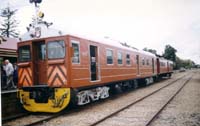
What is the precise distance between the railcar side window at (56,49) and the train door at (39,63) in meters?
0.56

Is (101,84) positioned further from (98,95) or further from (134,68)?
(134,68)

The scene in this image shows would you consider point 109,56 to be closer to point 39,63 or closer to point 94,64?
point 94,64

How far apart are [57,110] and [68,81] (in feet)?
3.51

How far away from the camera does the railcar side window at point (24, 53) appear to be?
420 inches

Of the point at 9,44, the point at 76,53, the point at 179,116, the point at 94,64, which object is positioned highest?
the point at 9,44

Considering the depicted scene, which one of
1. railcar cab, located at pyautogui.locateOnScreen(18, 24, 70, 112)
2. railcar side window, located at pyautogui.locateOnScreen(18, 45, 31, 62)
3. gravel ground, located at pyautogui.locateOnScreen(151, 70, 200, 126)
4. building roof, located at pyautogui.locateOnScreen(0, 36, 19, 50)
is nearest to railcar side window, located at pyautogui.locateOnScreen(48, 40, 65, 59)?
railcar cab, located at pyautogui.locateOnScreen(18, 24, 70, 112)

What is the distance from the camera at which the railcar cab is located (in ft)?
31.3

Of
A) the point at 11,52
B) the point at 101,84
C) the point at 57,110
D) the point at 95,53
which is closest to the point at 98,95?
the point at 101,84

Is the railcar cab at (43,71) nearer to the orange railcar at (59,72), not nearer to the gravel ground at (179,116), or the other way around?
the orange railcar at (59,72)

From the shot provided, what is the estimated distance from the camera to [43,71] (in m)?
10.4

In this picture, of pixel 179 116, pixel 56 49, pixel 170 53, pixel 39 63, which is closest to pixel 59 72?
pixel 56 49

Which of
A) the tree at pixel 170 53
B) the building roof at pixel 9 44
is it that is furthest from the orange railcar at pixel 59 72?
the tree at pixel 170 53

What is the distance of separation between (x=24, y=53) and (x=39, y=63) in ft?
2.57

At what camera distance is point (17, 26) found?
49.0m
